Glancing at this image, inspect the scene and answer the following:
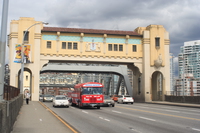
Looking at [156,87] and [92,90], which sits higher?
[156,87]

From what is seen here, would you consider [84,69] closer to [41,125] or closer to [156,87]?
[156,87]

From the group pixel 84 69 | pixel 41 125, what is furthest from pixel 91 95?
pixel 84 69

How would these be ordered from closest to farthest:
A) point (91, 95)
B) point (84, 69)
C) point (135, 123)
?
point (135, 123), point (91, 95), point (84, 69)

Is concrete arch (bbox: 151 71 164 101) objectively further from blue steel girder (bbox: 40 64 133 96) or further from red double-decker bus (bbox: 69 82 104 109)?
red double-decker bus (bbox: 69 82 104 109)

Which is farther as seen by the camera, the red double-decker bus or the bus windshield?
the bus windshield

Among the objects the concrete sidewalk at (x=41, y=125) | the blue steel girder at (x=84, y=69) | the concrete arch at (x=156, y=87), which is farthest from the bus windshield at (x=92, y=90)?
the blue steel girder at (x=84, y=69)

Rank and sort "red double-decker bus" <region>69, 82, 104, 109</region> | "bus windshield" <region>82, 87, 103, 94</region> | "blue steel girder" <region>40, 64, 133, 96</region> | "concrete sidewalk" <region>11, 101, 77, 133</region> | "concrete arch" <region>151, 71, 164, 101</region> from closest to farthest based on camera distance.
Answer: "concrete sidewalk" <region>11, 101, 77, 133</region> → "red double-decker bus" <region>69, 82, 104, 109</region> → "bus windshield" <region>82, 87, 103, 94</region> → "concrete arch" <region>151, 71, 164, 101</region> → "blue steel girder" <region>40, 64, 133, 96</region>

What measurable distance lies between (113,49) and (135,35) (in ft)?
15.8

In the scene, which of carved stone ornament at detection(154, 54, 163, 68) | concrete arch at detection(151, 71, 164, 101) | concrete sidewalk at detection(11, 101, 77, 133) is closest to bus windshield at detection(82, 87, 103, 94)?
concrete sidewalk at detection(11, 101, 77, 133)

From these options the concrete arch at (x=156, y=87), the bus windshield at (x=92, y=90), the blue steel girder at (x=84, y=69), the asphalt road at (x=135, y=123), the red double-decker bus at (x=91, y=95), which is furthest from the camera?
the blue steel girder at (x=84, y=69)

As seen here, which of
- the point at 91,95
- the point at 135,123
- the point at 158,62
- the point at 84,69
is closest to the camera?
the point at 135,123

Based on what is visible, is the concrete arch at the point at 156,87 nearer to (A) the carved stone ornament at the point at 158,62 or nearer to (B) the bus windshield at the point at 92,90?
(A) the carved stone ornament at the point at 158,62

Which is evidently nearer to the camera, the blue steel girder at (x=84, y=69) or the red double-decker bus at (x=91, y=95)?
the red double-decker bus at (x=91, y=95)

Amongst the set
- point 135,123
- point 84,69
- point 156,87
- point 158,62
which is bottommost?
point 135,123
